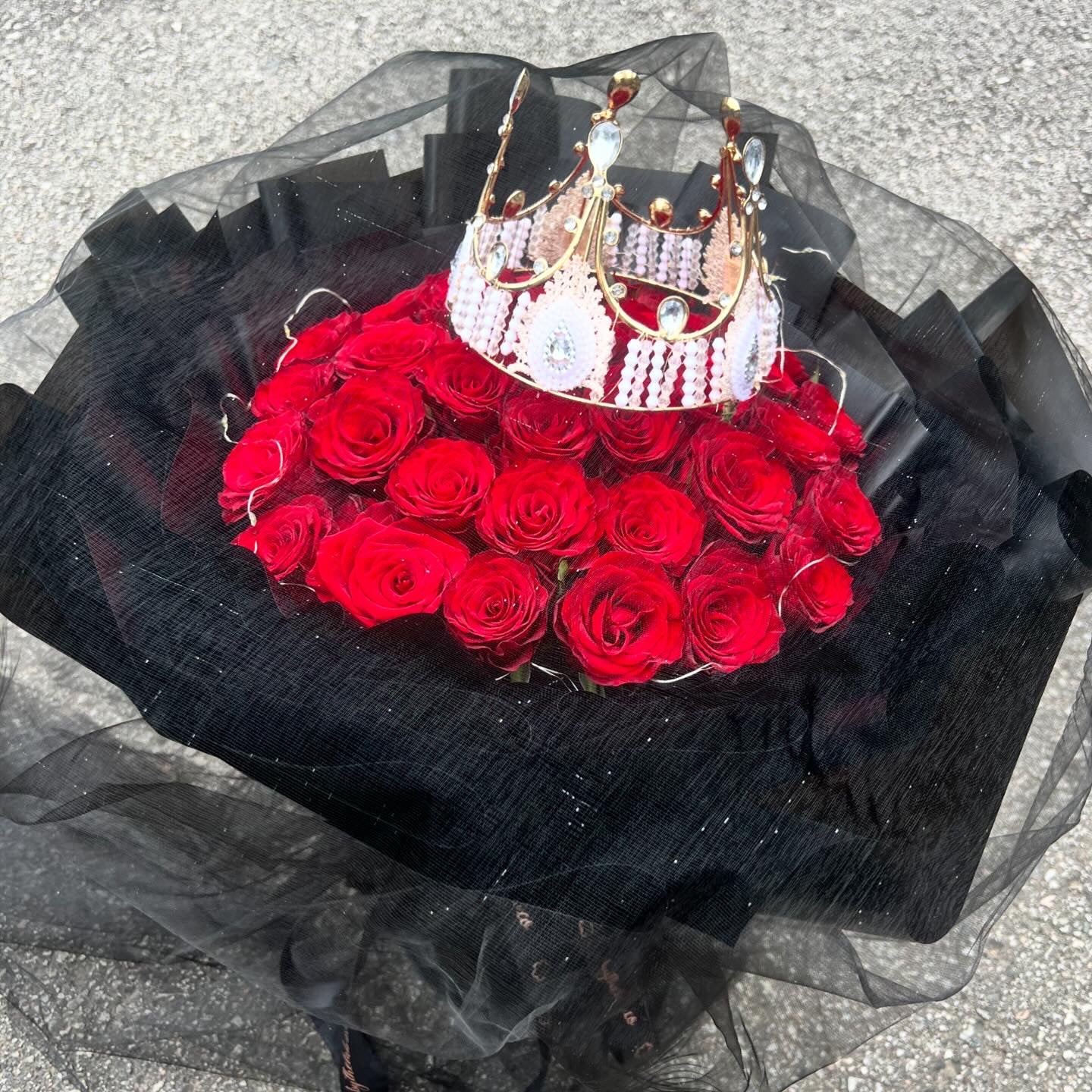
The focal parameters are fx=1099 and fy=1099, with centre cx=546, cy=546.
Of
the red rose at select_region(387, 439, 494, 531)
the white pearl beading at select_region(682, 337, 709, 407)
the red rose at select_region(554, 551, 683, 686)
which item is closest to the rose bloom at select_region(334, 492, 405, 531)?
the red rose at select_region(387, 439, 494, 531)

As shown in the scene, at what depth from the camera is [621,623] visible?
65cm

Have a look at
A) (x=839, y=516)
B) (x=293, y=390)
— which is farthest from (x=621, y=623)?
(x=293, y=390)

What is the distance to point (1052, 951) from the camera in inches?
43.8

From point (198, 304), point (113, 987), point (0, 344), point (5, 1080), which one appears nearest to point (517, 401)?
point (198, 304)

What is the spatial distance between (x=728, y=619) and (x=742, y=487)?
0.09 metres

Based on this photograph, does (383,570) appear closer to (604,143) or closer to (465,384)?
(465,384)

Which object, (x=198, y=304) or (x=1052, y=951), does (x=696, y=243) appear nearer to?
(x=198, y=304)

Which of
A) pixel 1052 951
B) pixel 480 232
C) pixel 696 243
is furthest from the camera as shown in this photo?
pixel 1052 951

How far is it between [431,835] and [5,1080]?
64 cm

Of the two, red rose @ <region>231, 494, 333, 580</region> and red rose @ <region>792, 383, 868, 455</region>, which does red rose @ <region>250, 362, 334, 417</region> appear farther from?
red rose @ <region>792, 383, 868, 455</region>

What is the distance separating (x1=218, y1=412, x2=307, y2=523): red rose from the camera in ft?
2.29

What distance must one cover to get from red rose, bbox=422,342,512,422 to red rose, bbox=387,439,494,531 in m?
0.04

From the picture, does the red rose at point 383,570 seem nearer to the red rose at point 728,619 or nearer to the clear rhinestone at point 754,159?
the red rose at point 728,619

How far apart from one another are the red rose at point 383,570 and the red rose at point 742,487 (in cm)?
16
